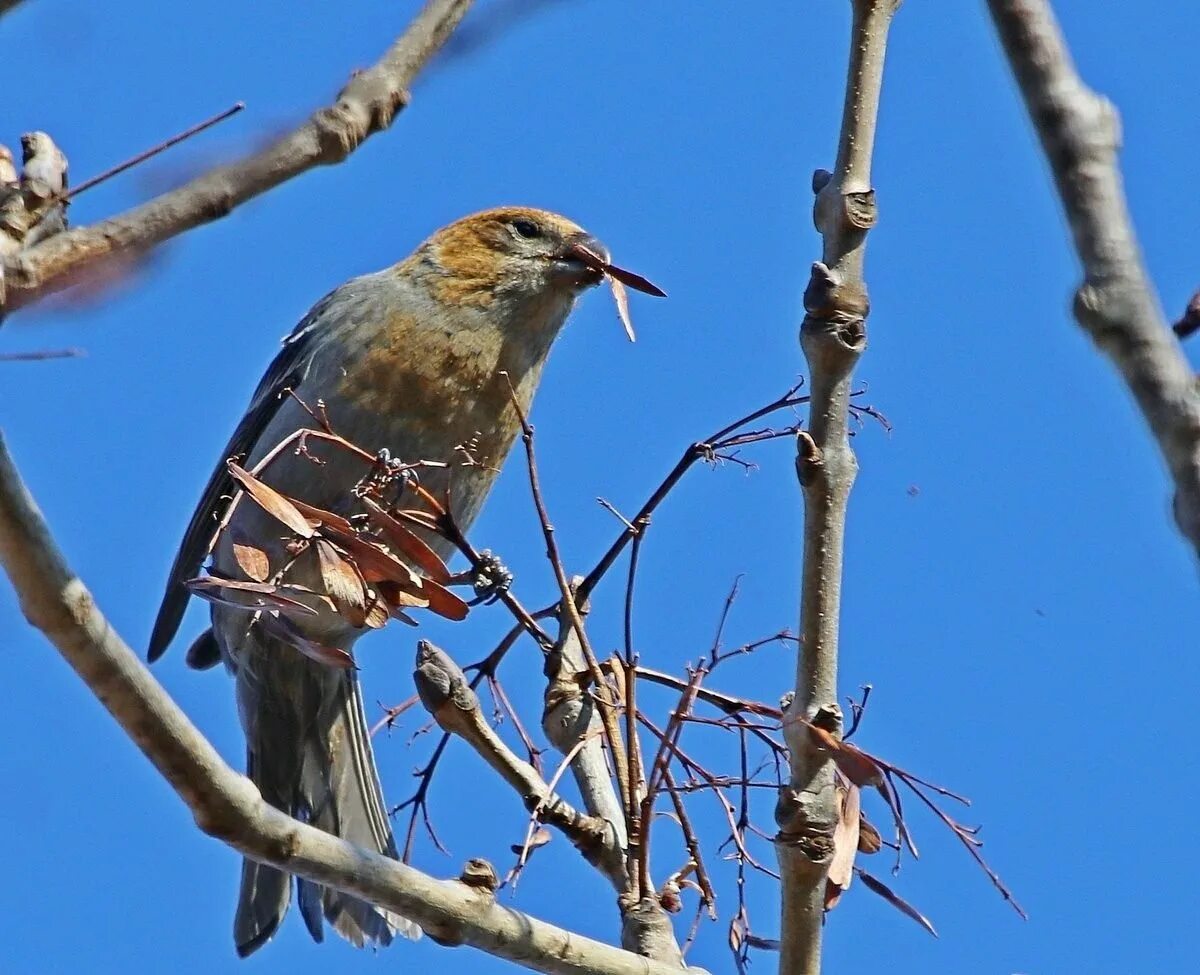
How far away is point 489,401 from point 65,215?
3.37 metres

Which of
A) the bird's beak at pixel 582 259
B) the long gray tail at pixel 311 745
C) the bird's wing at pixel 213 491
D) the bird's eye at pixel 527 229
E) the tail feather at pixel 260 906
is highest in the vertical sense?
the bird's eye at pixel 527 229

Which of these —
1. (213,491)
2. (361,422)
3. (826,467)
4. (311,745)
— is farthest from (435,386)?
(826,467)

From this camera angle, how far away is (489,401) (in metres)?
5.54

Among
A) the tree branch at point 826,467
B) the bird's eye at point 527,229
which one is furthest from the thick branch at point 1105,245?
the bird's eye at point 527,229

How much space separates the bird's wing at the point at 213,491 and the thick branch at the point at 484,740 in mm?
2600

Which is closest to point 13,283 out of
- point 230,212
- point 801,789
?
point 230,212

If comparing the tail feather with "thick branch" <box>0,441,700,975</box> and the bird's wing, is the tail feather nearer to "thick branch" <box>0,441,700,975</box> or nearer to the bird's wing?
the bird's wing

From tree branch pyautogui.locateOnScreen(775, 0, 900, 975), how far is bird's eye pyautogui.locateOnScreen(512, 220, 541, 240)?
142 inches

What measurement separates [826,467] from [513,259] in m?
3.62

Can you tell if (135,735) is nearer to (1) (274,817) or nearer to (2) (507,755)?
(1) (274,817)

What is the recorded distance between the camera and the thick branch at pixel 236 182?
6.42 ft

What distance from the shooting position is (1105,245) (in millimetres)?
1633

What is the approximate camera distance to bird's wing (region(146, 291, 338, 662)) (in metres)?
5.77

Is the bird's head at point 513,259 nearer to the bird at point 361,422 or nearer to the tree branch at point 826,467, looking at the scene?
the bird at point 361,422
